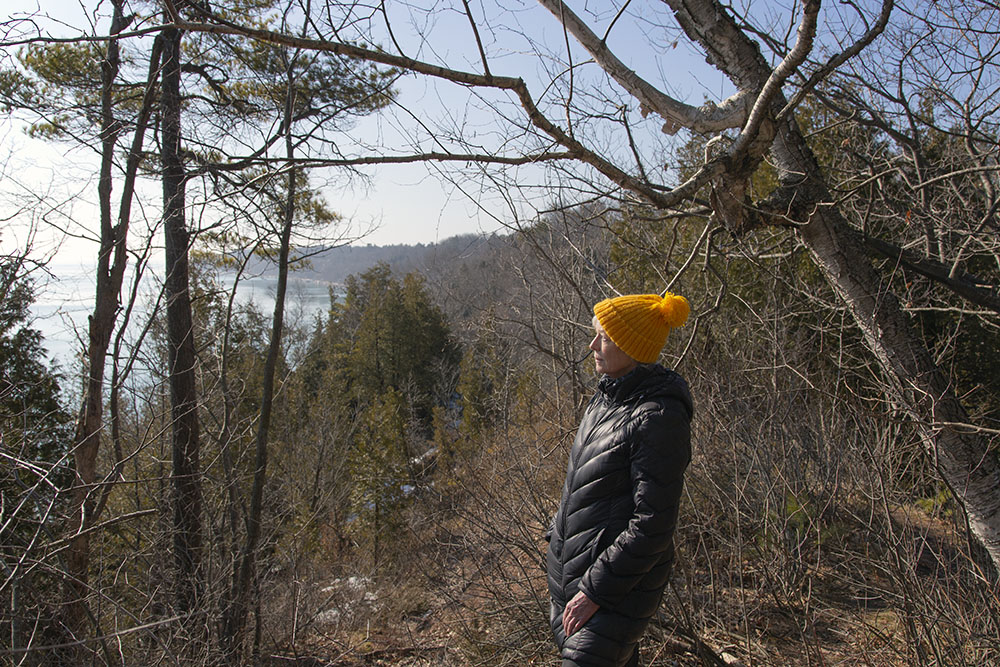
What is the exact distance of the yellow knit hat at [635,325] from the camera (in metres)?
1.89

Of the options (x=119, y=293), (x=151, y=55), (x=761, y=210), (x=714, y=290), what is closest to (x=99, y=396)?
(x=119, y=293)

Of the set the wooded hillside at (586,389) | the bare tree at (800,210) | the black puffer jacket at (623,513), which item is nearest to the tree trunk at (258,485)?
the wooded hillside at (586,389)

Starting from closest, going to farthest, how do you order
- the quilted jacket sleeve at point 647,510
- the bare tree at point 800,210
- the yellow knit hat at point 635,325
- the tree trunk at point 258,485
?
the quilted jacket sleeve at point 647,510 → the yellow knit hat at point 635,325 → the bare tree at point 800,210 → the tree trunk at point 258,485

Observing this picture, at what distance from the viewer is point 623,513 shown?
5.83ft

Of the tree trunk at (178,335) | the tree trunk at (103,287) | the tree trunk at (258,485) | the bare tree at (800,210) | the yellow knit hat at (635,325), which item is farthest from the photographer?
the tree trunk at (178,335)

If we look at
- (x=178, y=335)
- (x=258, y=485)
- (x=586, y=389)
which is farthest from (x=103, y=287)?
(x=586, y=389)

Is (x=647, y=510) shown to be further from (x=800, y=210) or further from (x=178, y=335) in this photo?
(x=178, y=335)

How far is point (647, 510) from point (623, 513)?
0.43 feet

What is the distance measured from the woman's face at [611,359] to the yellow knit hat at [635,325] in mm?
25

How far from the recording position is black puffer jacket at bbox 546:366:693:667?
1.68m

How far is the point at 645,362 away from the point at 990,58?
4.24 metres

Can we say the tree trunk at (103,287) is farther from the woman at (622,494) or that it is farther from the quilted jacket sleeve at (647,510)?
the quilted jacket sleeve at (647,510)

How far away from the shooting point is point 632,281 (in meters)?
6.83

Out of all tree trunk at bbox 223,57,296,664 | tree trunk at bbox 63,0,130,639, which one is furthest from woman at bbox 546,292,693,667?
tree trunk at bbox 63,0,130,639
